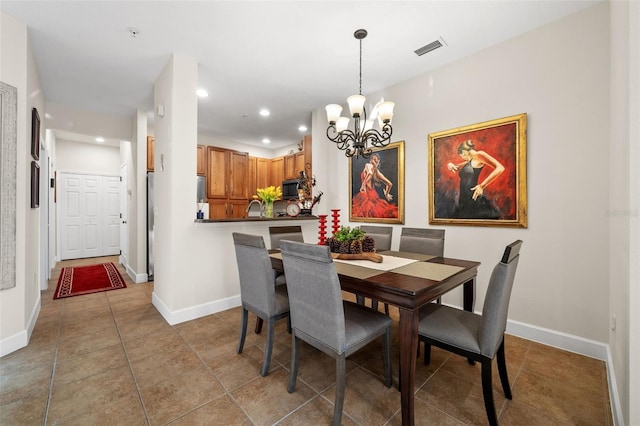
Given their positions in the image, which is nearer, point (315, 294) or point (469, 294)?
point (315, 294)

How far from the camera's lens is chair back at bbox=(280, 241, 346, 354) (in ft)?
4.65

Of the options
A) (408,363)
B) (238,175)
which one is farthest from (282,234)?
(238,175)

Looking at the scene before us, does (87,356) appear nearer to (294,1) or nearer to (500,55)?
(294,1)

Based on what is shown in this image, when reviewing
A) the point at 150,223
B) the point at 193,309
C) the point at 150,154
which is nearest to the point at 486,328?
the point at 193,309

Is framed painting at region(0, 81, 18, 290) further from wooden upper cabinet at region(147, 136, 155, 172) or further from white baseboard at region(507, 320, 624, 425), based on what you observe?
white baseboard at region(507, 320, 624, 425)

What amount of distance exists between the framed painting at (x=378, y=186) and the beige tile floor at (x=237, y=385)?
1.73m

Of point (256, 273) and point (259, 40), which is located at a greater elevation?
point (259, 40)

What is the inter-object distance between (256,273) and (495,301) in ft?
4.81

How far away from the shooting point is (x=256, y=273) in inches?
77.0

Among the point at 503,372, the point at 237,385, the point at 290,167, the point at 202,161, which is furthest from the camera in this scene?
the point at 290,167

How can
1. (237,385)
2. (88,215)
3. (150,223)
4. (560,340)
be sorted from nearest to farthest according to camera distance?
(237,385) < (560,340) < (150,223) < (88,215)

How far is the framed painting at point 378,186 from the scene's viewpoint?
3.41 meters

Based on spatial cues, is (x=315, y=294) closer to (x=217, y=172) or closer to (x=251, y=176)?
(x=217, y=172)

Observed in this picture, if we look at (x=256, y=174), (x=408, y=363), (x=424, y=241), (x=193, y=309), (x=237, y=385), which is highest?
(x=256, y=174)
